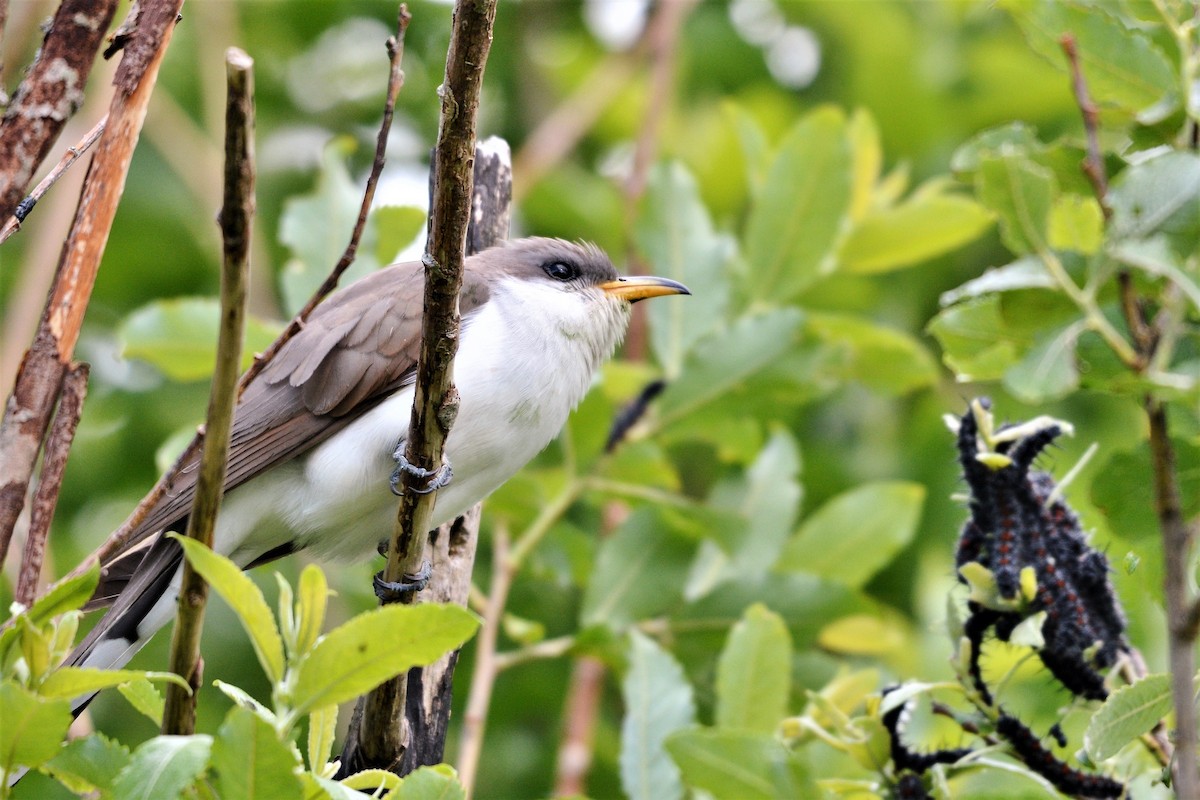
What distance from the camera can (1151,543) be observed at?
2572 mm

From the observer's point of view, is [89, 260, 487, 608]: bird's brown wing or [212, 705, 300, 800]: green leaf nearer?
[212, 705, 300, 800]: green leaf

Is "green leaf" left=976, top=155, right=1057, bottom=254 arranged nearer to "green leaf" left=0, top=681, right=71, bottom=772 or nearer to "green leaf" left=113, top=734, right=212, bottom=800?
"green leaf" left=113, top=734, right=212, bottom=800

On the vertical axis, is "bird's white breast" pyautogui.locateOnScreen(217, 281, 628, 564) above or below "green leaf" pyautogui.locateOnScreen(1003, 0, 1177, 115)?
below

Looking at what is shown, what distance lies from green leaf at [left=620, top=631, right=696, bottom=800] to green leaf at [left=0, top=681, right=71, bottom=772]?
144 centimetres

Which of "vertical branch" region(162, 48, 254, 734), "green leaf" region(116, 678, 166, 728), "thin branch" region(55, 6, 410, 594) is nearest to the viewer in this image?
"vertical branch" region(162, 48, 254, 734)

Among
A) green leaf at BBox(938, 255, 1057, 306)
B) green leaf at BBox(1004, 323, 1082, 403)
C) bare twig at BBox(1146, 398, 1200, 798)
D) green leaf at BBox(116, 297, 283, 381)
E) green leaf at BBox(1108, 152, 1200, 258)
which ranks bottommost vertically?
bare twig at BBox(1146, 398, 1200, 798)

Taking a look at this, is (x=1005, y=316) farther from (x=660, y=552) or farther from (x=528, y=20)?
(x=528, y=20)

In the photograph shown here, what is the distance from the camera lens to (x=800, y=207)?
4273mm

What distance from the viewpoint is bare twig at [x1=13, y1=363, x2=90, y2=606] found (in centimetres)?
220

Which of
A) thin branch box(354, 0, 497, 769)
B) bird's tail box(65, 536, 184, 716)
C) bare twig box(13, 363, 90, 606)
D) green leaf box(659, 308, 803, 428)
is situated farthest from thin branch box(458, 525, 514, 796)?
bare twig box(13, 363, 90, 606)

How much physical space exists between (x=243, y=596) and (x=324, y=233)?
7.88ft

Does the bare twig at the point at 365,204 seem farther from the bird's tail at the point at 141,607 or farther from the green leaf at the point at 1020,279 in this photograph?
the green leaf at the point at 1020,279

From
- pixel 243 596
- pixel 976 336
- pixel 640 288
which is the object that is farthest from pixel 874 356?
pixel 243 596

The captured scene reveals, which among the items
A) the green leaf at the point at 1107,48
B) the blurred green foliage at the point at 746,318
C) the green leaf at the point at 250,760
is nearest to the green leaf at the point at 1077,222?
the blurred green foliage at the point at 746,318
